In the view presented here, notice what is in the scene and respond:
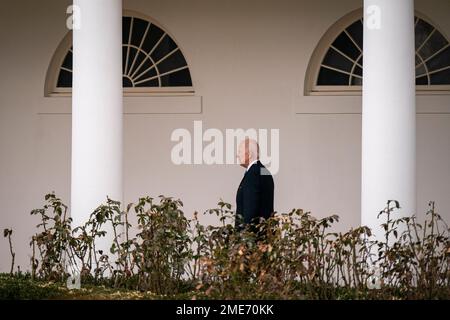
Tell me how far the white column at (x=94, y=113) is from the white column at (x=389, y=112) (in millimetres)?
2416

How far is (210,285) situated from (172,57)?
539 centimetres

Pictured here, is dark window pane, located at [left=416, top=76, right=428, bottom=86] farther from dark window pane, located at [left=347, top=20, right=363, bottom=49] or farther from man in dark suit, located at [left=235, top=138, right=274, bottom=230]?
man in dark suit, located at [left=235, top=138, right=274, bottom=230]

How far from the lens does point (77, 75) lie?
948 centimetres

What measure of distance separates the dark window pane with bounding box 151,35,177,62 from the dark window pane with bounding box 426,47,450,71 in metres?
3.25

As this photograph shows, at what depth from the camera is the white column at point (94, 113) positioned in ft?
30.9

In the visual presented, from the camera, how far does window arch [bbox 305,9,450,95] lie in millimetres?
12391

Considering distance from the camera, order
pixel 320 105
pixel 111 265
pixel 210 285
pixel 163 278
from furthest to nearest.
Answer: pixel 320 105 → pixel 111 265 → pixel 163 278 → pixel 210 285

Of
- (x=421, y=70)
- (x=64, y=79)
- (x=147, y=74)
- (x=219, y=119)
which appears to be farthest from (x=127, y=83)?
(x=421, y=70)

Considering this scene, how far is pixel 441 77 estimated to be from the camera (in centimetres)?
1241

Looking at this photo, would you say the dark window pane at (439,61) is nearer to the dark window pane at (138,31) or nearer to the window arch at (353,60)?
the window arch at (353,60)

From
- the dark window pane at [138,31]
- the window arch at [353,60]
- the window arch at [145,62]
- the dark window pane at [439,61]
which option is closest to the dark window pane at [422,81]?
the window arch at [353,60]

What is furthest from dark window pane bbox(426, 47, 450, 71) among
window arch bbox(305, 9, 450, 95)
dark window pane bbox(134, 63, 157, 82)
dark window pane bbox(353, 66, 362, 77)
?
dark window pane bbox(134, 63, 157, 82)
